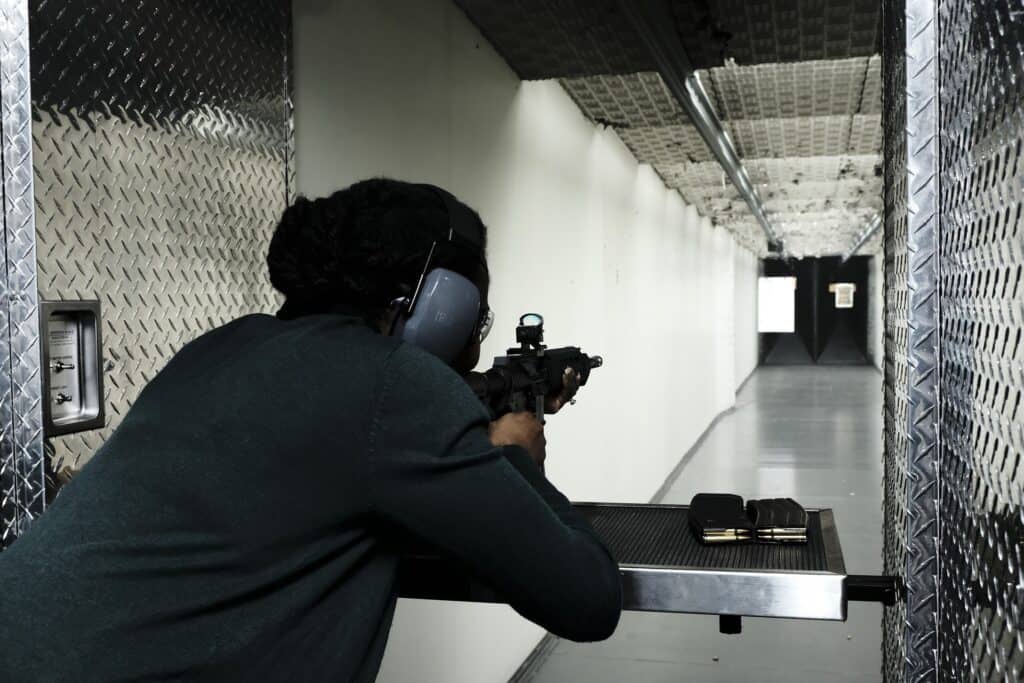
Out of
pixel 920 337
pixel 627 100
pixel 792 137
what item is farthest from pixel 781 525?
pixel 792 137

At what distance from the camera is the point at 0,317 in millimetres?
1224

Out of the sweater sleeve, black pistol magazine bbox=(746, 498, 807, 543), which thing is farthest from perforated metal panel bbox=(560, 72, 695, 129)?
the sweater sleeve

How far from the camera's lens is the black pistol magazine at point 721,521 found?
1.25 m

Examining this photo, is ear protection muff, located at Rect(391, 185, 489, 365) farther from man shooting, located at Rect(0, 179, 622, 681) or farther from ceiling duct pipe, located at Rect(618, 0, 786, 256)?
ceiling duct pipe, located at Rect(618, 0, 786, 256)

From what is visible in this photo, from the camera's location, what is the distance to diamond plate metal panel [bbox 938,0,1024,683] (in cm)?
80

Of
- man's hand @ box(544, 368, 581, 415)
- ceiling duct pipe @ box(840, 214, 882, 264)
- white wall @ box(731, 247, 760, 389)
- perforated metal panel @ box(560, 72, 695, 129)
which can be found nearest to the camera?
man's hand @ box(544, 368, 581, 415)

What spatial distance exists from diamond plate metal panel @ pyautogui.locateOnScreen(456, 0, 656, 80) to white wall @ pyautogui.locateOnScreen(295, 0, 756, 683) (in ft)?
0.21

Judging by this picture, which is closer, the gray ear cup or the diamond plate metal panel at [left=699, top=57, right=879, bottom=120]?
the gray ear cup

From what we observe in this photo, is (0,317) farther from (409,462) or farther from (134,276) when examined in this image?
(409,462)

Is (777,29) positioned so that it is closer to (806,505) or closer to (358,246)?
(358,246)

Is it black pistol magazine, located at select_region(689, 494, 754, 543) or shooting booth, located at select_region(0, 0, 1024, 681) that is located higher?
shooting booth, located at select_region(0, 0, 1024, 681)

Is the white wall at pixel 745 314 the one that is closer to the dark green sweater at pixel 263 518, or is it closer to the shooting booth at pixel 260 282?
the shooting booth at pixel 260 282

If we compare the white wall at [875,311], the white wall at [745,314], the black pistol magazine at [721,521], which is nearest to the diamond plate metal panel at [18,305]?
the black pistol magazine at [721,521]

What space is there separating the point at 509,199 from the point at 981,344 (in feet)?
7.16
